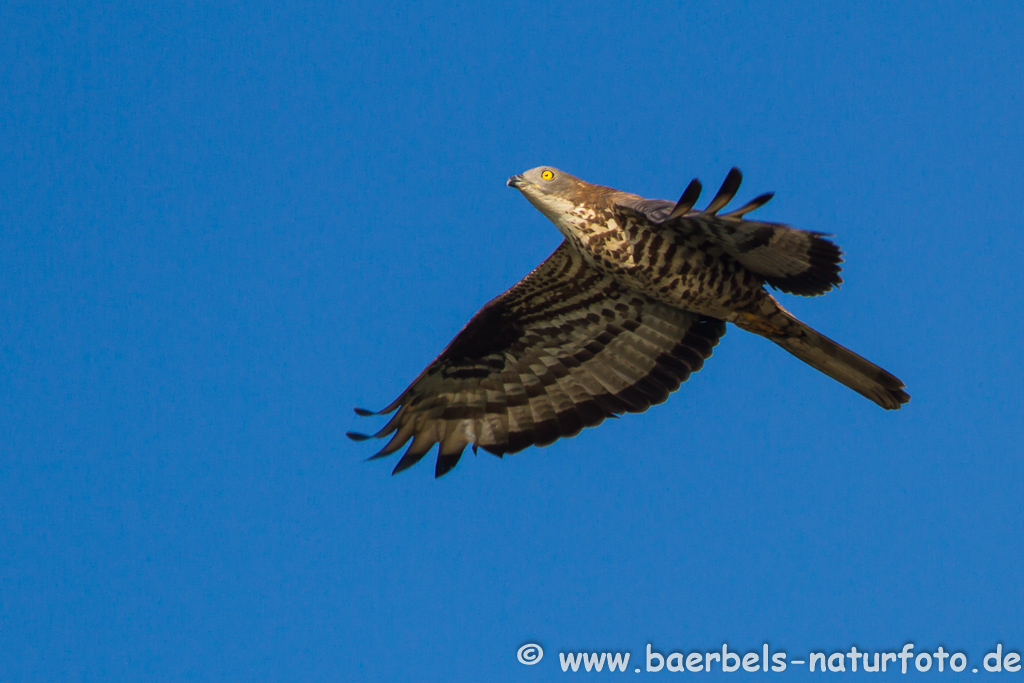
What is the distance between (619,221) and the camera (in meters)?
9.44

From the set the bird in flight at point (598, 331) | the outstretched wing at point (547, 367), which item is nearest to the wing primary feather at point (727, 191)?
the bird in flight at point (598, 331)

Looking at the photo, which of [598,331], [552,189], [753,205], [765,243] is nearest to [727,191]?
[753,205]

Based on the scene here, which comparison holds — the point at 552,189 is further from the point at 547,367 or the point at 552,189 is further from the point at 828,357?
the point at 828,357

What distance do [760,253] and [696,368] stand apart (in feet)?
5.75

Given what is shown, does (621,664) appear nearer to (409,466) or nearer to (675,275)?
(409,466)

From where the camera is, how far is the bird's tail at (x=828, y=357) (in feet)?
32.1

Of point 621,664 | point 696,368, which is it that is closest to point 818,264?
point 696,368

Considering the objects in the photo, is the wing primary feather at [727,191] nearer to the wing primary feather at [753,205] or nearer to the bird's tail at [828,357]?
the wing primary feather at [753,205]

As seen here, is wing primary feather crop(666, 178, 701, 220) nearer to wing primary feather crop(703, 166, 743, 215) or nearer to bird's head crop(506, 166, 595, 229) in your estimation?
wing primary feather crop(703, 166, 743, 215)

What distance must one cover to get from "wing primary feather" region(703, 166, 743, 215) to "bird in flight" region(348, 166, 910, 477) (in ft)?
3.27

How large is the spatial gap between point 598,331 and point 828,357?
2144 mm

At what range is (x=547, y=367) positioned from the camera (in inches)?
436

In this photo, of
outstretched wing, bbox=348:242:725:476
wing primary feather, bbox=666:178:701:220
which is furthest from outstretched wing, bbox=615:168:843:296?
outstretched wing, bbox=348:242:725:476

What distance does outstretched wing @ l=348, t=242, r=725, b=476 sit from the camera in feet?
35.0
